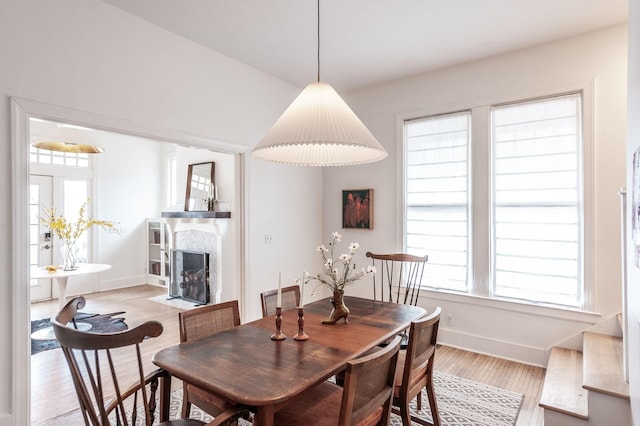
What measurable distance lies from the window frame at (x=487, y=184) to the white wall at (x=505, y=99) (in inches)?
1.2

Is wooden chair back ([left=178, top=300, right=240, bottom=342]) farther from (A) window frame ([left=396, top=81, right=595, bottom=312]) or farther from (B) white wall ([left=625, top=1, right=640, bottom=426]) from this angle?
(A) window frame ([left=396, top=81, right=595, bottom=312])

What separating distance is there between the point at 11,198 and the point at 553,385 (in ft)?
12.7

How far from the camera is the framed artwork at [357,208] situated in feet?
14.3

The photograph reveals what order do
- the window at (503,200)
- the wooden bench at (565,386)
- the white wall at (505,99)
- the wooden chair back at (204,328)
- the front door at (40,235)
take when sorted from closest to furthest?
the wooden chair back at (204,328)
the wooden bench at (565,386)
the white wall at (505,99)
the window at (503,200)
the front door at (40,235)

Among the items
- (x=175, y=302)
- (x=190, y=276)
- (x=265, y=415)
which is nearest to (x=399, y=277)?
(x=265, y=415)

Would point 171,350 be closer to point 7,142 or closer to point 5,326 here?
point 5,326

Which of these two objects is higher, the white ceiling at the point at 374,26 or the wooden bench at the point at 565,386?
the white ceiling at the point at 374,26

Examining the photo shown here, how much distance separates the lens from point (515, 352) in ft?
11.2

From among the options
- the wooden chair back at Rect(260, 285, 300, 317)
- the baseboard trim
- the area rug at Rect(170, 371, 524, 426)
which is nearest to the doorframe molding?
the area rug at Rect(170, 371, 524, 426)

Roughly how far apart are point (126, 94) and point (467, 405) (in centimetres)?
351

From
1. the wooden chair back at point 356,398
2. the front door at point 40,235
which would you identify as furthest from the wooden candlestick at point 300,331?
the front door at point 40,235

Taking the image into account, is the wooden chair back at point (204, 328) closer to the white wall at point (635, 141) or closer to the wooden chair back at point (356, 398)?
the wooden chair back at point (356, 398)

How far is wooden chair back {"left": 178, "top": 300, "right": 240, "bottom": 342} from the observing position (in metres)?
1.99

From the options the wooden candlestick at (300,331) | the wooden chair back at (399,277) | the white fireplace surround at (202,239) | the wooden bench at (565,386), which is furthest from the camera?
the white fireplace surround at (202,239)
